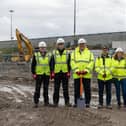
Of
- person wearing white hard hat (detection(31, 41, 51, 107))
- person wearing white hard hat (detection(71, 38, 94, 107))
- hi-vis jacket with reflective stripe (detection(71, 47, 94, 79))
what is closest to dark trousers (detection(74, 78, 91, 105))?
person wearing white hard hat (detection(71, 38, 94, 107))

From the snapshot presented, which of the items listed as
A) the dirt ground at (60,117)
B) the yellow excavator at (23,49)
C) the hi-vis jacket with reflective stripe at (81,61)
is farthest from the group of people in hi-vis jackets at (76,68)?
the yellow excavator at (23,49)

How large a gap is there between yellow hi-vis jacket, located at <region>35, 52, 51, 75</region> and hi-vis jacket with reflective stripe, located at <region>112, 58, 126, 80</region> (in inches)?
82.8

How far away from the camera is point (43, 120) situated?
1205 cm

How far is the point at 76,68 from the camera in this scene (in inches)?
557

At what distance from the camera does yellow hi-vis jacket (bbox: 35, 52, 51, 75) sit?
47.9 feet

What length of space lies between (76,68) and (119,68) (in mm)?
1687

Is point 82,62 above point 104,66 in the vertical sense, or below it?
above

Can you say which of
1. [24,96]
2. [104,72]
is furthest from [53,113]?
[24,96]

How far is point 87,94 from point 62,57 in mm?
1374

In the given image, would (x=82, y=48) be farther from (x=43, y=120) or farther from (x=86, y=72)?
(x=43, y=120)

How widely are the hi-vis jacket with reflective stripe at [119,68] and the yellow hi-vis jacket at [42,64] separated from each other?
210 centimetres

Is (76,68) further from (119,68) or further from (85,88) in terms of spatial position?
(119,68)

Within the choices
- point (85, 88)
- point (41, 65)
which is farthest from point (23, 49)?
point (85, 88)

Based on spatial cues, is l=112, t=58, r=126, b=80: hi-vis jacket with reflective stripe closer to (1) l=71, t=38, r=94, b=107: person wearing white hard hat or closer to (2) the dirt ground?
(1) l=71, t=38, r=94, b=107: person wearing white hard hat
